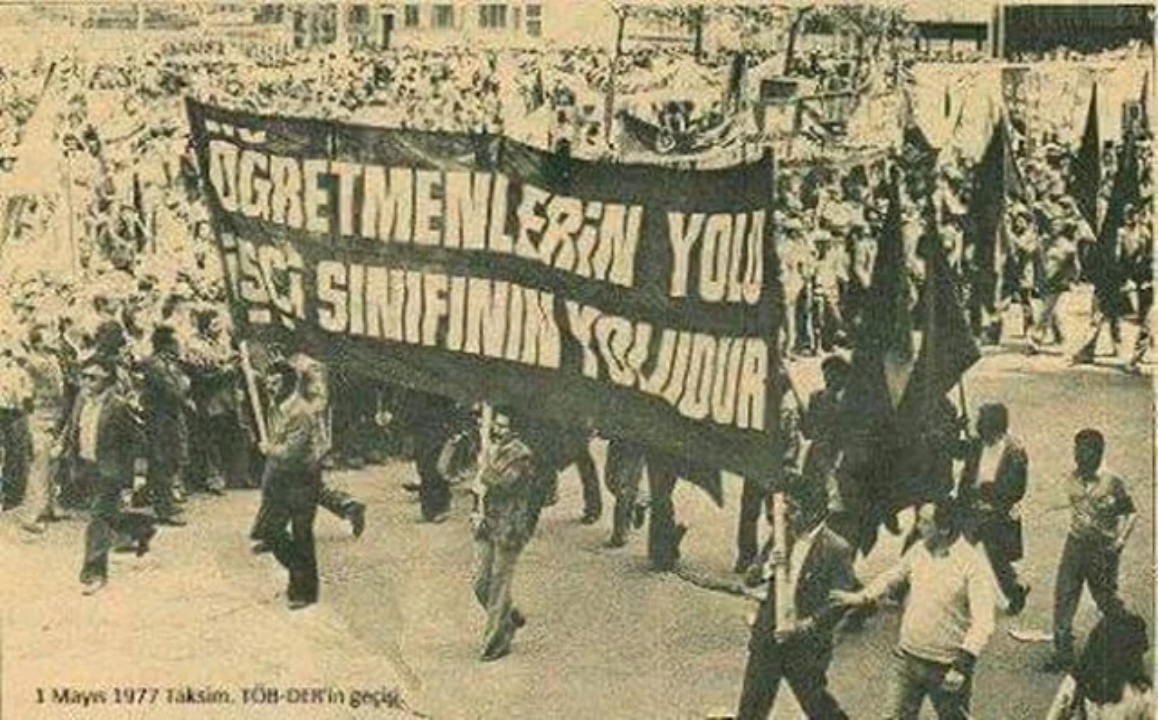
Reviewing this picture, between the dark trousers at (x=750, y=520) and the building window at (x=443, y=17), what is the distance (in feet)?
4.36

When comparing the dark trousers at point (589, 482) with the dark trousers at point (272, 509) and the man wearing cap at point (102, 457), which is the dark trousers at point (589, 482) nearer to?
the dark trousers at point (272, 509)

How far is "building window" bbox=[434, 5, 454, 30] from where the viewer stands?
4.23 meters

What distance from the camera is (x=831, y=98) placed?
4.31 meters

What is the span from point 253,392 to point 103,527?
1.65 ft

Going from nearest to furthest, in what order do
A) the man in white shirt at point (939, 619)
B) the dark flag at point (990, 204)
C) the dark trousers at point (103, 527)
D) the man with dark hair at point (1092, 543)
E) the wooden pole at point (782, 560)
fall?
the man in white shirt at point (939, 619)
the wooden pole at point (782, 560)
the man with dark hair at point (1092, 543)
the dark trousers at point (103, 527)
the dark flag at point (990, 204)

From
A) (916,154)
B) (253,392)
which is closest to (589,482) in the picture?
(253,392)

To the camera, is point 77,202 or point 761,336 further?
point 77,202

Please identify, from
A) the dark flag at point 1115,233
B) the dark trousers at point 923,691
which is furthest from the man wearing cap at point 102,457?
the dark flag at point 1115,233

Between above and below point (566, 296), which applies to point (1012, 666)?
below

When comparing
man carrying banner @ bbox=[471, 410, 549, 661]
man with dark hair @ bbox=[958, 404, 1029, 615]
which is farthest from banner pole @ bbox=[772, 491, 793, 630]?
man carrying banner @ bbox=[471, 410, 549, 661]

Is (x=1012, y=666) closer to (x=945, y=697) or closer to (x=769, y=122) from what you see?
(x=945, y=697)

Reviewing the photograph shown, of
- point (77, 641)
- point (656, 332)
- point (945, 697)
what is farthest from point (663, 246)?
point (77, 641)

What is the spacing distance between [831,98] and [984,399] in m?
0.85

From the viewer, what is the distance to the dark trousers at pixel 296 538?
4309 millimetres
